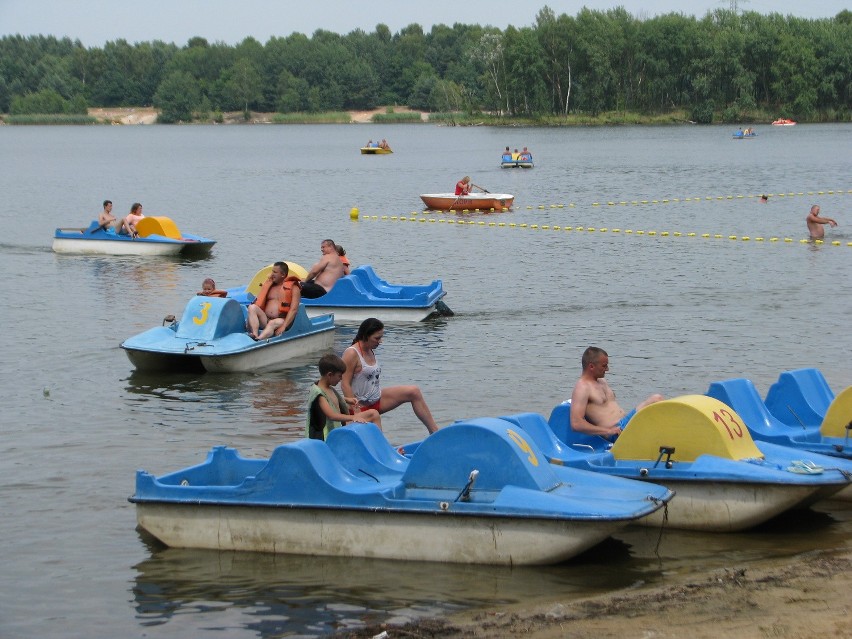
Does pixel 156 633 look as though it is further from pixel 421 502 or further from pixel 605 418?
pixel 605 418

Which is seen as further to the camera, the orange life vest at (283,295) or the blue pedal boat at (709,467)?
the orange life vest at (283,295)

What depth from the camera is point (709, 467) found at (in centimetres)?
999

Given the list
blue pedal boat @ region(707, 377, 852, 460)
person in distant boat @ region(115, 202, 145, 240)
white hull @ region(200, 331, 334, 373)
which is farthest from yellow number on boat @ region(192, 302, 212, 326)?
person in distant boat @ region(115, 202, 145, 240)

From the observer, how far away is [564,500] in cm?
916

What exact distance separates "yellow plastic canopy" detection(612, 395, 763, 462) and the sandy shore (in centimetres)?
122

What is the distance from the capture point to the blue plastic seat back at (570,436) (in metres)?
11.1

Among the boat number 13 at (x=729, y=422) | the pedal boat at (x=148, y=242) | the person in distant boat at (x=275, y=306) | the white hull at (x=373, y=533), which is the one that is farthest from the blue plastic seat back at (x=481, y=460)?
the pedal boat at (x=148, y=242)

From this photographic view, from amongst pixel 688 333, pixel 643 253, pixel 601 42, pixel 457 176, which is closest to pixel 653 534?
pixel 688 333

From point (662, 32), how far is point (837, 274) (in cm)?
10433

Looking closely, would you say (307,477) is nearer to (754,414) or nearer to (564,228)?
(754,414)

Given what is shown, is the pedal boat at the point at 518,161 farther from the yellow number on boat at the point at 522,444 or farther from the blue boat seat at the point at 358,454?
the yellow number on boat at the point at 522,444

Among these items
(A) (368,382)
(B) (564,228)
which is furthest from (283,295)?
(B) (564,228)

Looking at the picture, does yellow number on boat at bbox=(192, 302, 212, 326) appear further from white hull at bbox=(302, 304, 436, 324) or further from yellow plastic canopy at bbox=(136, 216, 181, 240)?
yellow plastic canopy at bbox=(136, 216, 181, 240)

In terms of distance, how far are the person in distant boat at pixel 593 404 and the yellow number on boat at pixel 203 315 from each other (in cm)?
725
